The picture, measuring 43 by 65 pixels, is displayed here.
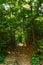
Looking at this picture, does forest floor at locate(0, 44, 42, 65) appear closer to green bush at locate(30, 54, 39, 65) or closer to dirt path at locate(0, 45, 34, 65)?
dirt path at locate(0, 45, 34, 65)

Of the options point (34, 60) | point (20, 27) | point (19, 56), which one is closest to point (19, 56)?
point (19, 56)

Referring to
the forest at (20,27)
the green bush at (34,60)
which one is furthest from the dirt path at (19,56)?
the green bush at (34,60)

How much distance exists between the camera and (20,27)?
31.9 ft

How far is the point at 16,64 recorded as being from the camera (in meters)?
9.01

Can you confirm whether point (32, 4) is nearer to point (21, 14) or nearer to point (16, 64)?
point (21, 14)

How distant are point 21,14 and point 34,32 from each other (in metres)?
1.44

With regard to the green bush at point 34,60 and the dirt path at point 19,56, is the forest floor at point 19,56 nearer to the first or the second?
the dirt path at point 19,56

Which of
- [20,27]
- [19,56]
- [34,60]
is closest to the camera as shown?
[34,60]

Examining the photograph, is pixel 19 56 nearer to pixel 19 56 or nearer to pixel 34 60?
pixel 19 56

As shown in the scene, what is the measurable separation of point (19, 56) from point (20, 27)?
140 centimetres

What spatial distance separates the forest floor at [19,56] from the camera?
30.2 feet

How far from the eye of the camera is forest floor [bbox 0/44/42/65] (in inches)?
362

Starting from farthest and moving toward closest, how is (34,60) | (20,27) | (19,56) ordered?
(19,56) < (20,27) < (34,60)

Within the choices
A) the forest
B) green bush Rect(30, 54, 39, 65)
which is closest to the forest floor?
the forest
